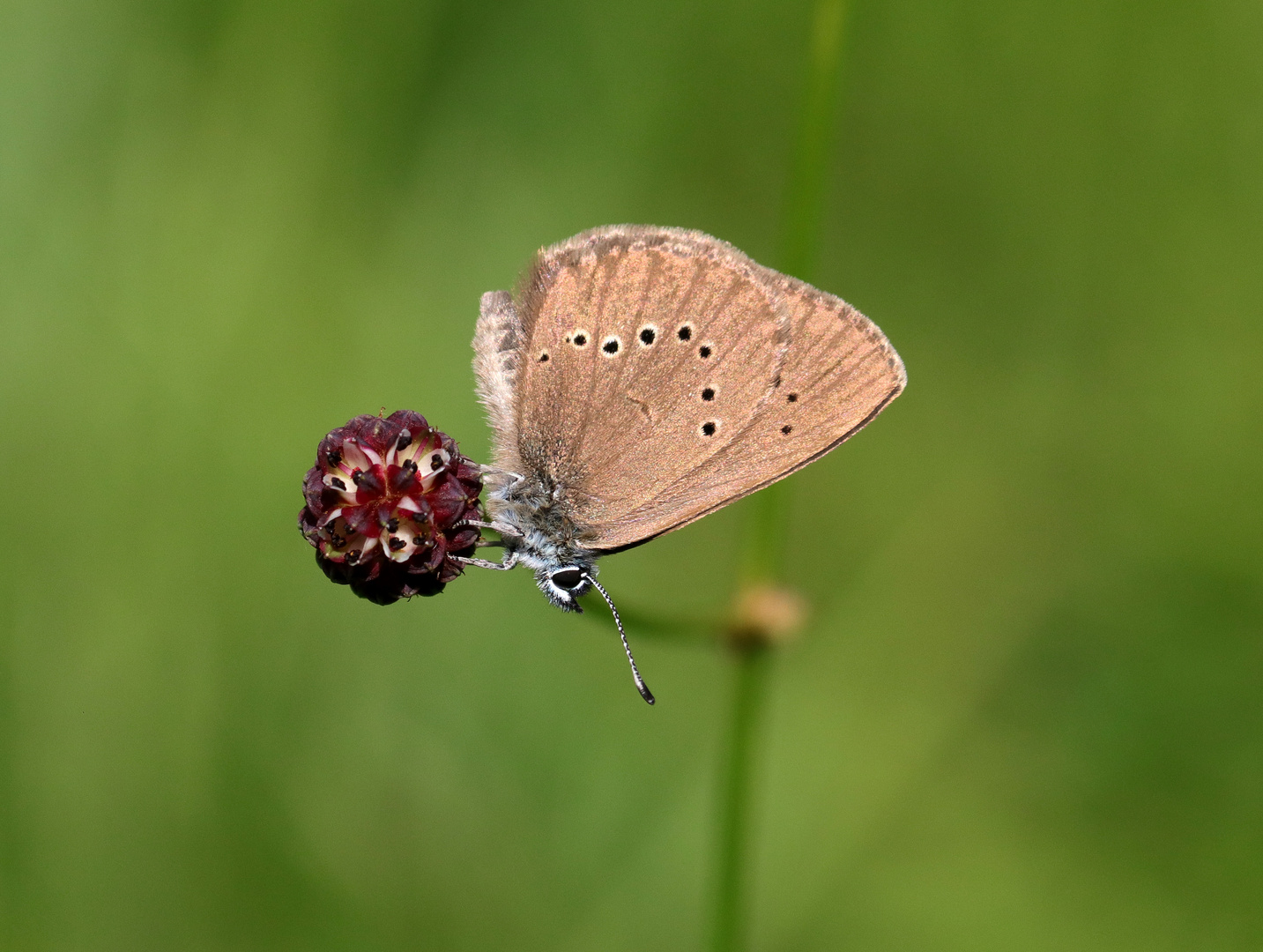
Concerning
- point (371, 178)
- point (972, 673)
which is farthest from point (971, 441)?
point (371, 178)

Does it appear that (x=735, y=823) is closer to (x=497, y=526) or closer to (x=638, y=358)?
(x=497, y=526)

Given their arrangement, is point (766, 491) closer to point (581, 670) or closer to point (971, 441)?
point (581, 670)

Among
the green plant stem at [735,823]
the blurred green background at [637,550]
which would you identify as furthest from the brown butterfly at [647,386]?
the blurred green background at [637,550]

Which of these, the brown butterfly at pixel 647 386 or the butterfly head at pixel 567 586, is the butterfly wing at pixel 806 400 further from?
the butterfly head at pixel 567 586

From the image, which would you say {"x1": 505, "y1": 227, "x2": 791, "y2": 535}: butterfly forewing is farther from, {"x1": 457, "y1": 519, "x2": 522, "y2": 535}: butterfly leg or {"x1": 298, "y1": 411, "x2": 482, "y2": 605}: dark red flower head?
{"x1": 298, "y1": 411, "x2": 482, "y2": 605}: dark red flower head

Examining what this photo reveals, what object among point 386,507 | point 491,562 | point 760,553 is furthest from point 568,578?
point 760,553

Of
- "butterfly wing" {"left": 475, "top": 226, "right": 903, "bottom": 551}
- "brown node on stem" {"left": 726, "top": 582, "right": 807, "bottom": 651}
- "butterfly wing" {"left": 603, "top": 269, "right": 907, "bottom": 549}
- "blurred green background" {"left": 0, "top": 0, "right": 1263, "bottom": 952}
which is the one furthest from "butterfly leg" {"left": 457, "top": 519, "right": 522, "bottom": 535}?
"blurred green background" {"left": 0, "top": 0, "right": 1263, "bottom": 952}
